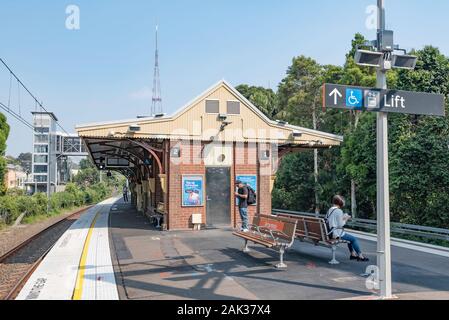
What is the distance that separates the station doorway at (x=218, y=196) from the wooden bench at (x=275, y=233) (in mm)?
4575

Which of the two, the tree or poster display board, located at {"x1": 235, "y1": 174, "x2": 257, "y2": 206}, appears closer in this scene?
poster display board, located at {"x1": 235, "y1": 174, "x2": 257, "y2": 206}

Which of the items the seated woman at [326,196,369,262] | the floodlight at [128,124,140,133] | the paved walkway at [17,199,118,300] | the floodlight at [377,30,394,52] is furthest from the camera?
the floodlight at [128,124,140,133]

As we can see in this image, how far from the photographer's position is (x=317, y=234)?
28.6 ft

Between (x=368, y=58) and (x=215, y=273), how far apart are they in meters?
4.56

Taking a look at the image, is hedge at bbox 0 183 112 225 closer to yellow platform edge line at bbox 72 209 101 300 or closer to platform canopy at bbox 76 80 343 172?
platform canopy at bbox 76 80 343 172

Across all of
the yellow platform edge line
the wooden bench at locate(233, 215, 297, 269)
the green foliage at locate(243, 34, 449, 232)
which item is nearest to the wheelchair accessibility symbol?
the wooden bench at locate(233, 215, 297, 269)

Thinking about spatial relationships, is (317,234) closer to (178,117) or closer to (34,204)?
(178,117)

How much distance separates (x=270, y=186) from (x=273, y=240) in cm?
688

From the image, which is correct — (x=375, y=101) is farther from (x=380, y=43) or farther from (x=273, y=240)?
(x=273, y=240)

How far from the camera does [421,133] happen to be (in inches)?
643

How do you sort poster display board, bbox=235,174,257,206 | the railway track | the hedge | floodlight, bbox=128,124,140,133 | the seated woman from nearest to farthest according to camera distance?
the railway track < the seated woman < floodlight, bbox=128,124,140,133 < poster display board, bbox=235,174,257,206 < the hedge

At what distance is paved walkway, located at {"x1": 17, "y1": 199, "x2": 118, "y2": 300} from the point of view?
6219 mm

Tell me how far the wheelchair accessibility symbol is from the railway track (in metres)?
6.34

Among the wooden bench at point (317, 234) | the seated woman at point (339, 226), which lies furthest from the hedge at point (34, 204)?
the seated woman at point (339, 226)
